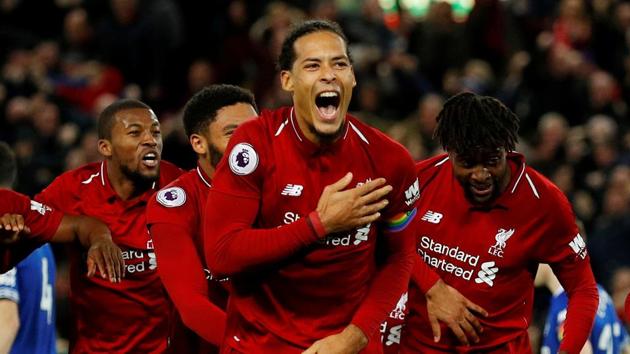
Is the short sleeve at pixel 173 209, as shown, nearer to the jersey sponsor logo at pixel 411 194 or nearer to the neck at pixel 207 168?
the neck at pixel 207 168

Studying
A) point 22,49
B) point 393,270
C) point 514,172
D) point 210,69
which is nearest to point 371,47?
point 210,69

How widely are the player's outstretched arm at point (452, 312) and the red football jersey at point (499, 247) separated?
85 millimetres

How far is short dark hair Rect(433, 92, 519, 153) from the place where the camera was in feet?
17.0

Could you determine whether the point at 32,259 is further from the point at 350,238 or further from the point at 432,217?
the point at 350,238

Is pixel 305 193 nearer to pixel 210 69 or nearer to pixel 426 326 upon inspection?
pixel 426 326

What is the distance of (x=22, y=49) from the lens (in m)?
13.2

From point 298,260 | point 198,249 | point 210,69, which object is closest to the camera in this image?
point 298,260

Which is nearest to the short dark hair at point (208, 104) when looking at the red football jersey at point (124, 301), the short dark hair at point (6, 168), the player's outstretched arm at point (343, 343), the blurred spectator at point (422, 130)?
the red football jersey at point (124, 301)

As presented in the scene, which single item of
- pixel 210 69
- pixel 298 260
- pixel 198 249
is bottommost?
pixel 210 69

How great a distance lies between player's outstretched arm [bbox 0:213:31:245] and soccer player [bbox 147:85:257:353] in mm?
571

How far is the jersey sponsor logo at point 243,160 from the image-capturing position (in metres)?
4.20

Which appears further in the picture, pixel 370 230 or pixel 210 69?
pixel 210 69

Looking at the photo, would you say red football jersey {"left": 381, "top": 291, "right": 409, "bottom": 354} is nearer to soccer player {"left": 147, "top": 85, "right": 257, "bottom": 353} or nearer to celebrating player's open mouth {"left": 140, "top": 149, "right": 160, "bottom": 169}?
soccer player {"left": 147, "top": 85, "right": 257, "bottom": 353}

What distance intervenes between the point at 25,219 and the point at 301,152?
1.58m
